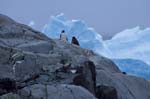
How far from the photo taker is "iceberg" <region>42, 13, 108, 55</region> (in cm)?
3120

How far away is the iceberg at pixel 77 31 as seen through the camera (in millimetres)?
31203

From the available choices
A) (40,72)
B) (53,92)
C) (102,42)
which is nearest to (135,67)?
(102,42)

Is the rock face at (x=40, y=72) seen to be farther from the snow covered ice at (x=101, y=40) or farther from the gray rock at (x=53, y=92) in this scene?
the snow covered ice at (x=101, y=40)

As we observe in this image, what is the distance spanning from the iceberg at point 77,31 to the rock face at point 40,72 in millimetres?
18131

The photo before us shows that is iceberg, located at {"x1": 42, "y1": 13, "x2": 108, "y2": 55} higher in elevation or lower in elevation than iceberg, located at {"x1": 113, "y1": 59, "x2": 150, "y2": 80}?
higher

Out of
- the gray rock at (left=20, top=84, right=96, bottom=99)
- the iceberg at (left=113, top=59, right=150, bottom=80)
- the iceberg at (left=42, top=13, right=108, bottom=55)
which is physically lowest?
the gray rock at (left=20, top=84, right=96, bottom=99)

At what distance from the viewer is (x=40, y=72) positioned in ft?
29.2

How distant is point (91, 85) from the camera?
9922mm

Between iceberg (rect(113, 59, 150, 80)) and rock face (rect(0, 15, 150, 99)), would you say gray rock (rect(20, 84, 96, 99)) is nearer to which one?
rock face (rect(0, 15, 150, 99))

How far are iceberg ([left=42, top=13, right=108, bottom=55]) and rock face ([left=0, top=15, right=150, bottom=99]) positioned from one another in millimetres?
18131

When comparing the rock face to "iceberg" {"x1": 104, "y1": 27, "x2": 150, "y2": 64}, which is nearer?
the rock face

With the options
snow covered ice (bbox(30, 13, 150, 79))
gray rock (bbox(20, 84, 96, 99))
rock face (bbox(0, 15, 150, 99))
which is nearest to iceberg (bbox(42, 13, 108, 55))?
snow covered ice (bbox(30, 13, 150, 79))

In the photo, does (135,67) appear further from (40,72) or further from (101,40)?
(40,72)

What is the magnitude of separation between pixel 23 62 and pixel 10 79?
0.95 meters
